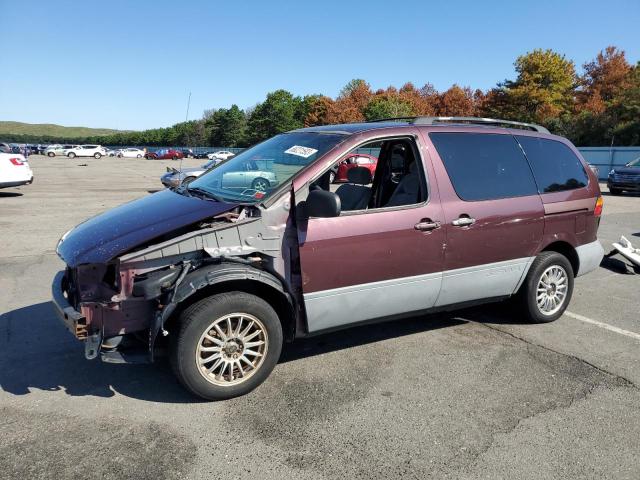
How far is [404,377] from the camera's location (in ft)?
12.3

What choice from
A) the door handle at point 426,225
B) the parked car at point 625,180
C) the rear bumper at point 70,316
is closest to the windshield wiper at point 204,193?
the rear bumper at point 70,316

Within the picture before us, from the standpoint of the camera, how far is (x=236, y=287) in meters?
3.41

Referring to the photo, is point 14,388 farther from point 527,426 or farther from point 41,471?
point 527,426

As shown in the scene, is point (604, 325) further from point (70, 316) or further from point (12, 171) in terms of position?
point (12, 171)

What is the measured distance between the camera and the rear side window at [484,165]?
416cm

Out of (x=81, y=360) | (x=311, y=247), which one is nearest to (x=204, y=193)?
(x=311, y=247)

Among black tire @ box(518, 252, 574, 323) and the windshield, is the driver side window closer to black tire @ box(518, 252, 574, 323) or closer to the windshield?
the windshield

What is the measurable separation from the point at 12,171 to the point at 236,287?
15.2m

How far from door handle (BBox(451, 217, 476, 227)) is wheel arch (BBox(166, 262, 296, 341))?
1513 mm

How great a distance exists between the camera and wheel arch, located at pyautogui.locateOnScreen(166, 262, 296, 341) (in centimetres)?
316

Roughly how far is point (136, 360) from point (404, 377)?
1940 mm

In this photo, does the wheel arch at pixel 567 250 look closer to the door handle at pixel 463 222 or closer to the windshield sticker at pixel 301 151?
the door handle at pixel 463 222

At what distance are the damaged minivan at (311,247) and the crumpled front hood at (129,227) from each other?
0.05ft

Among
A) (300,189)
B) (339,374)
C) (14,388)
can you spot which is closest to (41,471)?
(14,388)
